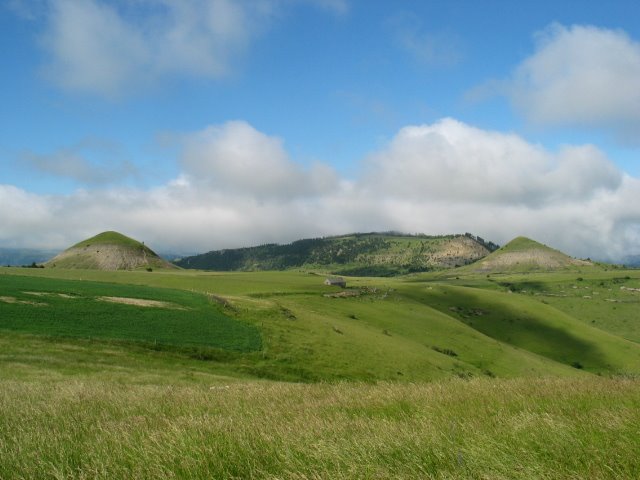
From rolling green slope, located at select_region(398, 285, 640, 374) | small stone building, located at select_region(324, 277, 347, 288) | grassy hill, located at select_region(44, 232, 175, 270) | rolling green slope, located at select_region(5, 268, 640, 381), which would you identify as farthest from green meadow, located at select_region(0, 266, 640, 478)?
grassy hill, located at select_region(44, 232, 175, 270)

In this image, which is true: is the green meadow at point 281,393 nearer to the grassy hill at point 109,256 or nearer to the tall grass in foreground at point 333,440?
the tall grass in foreground at point 333,440

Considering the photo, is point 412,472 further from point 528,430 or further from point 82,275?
point 82,275

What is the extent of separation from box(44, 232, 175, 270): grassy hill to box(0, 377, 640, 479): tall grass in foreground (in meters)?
175

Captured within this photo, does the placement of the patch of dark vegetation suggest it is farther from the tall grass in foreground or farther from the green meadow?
the tall grass in foreground

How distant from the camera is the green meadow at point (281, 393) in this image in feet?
19.0

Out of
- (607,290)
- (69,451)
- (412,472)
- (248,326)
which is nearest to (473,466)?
(412,472)

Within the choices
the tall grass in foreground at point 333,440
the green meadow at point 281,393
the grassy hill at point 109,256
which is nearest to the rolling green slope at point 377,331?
the green meadow at point 281,393

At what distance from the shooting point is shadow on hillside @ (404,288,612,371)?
3563 inches

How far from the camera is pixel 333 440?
6.66 meters

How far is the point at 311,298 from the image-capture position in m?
82.9

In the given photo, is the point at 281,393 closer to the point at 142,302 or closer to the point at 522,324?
the point at 142,302

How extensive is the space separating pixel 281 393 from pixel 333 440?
22.6ft

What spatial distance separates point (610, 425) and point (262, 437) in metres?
5.33

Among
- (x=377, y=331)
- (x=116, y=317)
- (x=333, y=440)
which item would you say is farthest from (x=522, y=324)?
(x=333, y=440)
